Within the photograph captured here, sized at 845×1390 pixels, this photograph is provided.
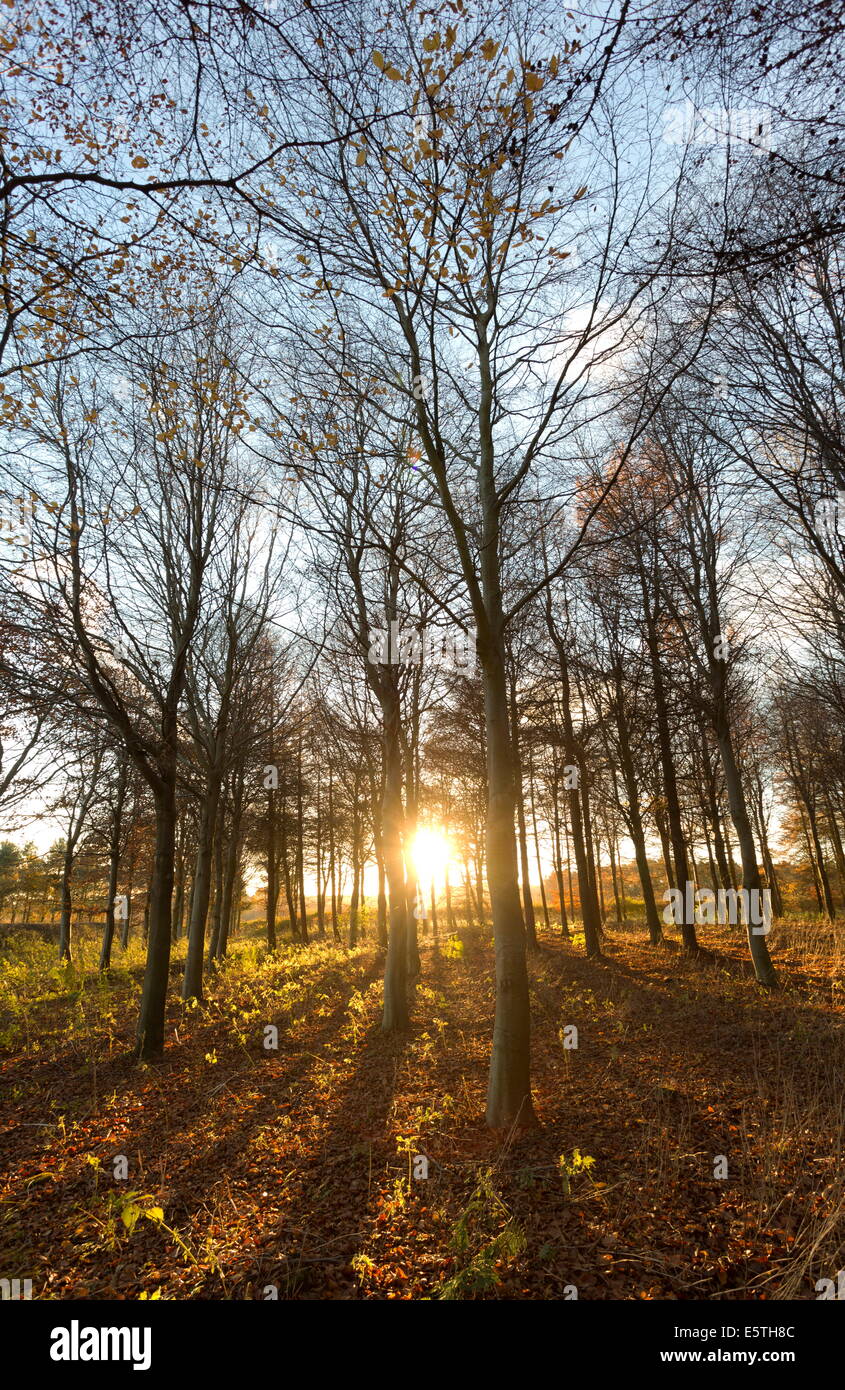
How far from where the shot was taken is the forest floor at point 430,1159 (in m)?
3.21

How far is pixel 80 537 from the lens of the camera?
760cm

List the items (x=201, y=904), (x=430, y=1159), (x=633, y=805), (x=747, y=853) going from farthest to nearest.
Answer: (x=633, y=805)
(x=201, y=904)
(x=747, y=853)
(x=430, y=1159)

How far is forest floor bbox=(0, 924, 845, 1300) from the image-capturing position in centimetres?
321

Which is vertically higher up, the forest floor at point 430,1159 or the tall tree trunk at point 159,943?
the tall tree trunk at point 159,943

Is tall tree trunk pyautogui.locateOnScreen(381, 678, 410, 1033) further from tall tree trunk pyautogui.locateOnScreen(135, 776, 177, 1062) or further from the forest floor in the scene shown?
tall tree trunk pyautogui.locateOnScreen(135, 776, 177, 1062)

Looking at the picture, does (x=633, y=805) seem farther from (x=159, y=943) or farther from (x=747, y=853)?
(x=159, y=943)

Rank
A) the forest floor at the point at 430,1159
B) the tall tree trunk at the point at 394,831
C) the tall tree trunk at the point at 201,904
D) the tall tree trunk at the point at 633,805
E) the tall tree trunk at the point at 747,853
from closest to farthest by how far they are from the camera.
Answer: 1. the forest floor at the point at 430,1159
2. the tall tree trunk at the point at 394,831
3. the tall tree trunk at the point at 747,853
4. the tall tree trunk at the point at 201,904
5. the tall tree trunk at the point at 633,805

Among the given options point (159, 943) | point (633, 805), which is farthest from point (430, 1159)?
point (633, 805)

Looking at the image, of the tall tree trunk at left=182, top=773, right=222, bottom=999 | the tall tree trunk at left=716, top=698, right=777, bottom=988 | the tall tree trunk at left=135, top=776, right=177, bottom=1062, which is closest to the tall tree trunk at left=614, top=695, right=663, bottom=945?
the tall tree trunk at left=716, top=698, right=777, bottom=988

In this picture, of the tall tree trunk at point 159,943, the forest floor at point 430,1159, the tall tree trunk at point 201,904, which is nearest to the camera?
the forest floor at point 430,1159

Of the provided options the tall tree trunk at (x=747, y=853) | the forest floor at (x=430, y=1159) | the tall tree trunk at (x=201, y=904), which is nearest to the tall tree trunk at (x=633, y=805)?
the tall tree trunk at (x=747, y=853)

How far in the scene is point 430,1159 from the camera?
4.42 metres

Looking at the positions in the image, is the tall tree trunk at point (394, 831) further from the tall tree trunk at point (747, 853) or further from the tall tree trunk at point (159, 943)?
the tall tree trunk at point (747, 853)
